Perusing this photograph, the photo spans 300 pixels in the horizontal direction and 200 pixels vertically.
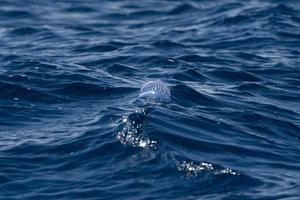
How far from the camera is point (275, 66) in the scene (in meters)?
18.9

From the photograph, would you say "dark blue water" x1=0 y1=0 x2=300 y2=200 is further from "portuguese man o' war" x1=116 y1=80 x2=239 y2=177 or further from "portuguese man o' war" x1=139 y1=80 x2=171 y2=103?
"portuguese man o' war" x1=139 y1=80 x2=171 y2=103

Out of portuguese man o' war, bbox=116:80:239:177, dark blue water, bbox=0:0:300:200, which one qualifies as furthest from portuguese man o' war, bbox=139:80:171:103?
dark blue water, bbox=0:0:300:200

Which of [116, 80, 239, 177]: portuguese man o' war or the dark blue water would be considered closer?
the dark blue water

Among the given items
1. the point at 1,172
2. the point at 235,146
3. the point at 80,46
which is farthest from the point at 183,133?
the point at 80,46

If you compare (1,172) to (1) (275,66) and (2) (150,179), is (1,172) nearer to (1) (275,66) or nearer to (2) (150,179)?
(2) (150,179)

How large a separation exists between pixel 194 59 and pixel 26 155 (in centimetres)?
Answer: 760

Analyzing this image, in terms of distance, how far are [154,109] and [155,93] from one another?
0.83 metres

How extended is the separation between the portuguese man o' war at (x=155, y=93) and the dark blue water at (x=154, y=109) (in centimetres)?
19

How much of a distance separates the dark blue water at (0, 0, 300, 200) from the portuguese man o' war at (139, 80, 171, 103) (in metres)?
0.19

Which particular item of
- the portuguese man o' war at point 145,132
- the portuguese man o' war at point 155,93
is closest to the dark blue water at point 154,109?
the portuguese man o' war at point 145,132

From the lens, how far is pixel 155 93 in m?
15.4

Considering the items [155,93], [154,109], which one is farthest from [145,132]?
[155,93]

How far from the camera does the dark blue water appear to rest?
1167cm

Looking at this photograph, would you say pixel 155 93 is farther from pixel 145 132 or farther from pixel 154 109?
pixel 145 132
